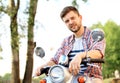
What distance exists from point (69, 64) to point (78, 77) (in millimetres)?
143

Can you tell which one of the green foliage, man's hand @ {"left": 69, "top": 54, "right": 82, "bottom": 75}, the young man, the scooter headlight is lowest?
the scooter headlight

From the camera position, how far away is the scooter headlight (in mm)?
3057

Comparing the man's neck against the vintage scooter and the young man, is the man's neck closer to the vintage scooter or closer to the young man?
the young man

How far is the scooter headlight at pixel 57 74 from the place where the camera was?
3057 millimetres

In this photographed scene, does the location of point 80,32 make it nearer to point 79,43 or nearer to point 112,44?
point 79,43

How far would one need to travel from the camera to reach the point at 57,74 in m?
3.09

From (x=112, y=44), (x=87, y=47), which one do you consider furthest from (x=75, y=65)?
(x=112, y=44)

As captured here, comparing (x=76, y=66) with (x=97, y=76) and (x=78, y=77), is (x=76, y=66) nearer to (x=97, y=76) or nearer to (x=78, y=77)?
(x=78, y=77)

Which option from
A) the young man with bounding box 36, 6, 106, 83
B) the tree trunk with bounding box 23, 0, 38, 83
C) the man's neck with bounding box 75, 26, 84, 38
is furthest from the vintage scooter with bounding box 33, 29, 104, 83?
the tree trunk with bounding box 23, 0, 38, 83

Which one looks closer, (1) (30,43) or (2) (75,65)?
(2) (75,65)

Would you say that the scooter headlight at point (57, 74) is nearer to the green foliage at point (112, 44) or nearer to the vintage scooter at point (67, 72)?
the vintage scooter at point (67, 72)

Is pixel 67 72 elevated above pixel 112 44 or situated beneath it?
situated beneath

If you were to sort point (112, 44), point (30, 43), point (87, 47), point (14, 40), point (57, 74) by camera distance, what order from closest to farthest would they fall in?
1. point (57, 74)
2. point (87, 47)
3. point (14, 40)
4. point (30, 43)
5. point (112, 44)

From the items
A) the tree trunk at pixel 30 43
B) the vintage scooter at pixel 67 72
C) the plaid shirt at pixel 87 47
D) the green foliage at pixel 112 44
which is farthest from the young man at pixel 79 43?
the green foliage at pixel 112 44
